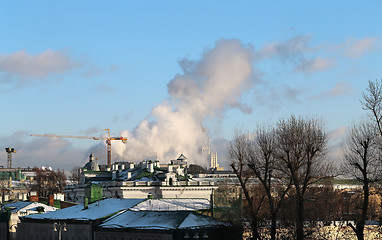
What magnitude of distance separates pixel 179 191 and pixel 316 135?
192 feet

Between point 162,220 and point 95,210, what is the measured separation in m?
10.1

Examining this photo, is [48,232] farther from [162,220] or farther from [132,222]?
[162,220]

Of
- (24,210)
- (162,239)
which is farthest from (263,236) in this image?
(24,210)

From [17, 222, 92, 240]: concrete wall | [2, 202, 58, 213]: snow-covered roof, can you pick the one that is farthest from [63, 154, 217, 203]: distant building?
[17, 222, 92, 240]: concrete wall

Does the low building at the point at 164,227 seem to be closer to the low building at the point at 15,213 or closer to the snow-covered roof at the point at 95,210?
the snow-covered roof at the point at 95,210

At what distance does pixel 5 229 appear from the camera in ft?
229

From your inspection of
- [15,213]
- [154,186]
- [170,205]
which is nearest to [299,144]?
[170,205]

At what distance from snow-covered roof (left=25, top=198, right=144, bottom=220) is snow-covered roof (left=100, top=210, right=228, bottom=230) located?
8.76ft

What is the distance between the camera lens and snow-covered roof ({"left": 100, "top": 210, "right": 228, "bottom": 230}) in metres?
48.2

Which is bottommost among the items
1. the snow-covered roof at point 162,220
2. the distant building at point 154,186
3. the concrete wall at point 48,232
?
the concrete wall at point 48,232


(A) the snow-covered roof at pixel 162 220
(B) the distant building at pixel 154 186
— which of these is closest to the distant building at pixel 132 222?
(A) the snow-covered roof at pixel 162 220

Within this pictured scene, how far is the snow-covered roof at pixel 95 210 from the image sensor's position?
55.8m

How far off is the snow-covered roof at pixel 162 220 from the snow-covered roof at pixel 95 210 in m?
2.67

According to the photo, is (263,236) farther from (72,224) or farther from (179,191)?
(179,191)
